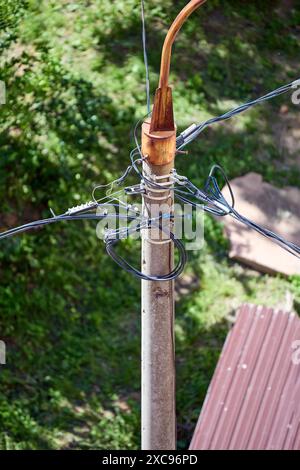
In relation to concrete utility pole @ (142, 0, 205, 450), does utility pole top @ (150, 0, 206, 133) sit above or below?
above

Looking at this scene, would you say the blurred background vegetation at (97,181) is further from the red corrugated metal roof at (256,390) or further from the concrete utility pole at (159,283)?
the concrete utility pole at (159,283)

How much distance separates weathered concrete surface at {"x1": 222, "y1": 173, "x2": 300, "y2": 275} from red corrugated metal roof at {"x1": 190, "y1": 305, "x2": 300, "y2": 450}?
1714 millimetres

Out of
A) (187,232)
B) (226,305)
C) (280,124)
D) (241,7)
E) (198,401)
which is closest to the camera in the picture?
(198,401)

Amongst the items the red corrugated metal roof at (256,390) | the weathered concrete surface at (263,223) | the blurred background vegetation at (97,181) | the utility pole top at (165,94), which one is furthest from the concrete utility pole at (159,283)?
the weathered concrete surface at (263,223)

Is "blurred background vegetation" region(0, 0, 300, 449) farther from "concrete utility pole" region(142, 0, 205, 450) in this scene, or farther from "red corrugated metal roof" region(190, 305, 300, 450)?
"concrete utility pole" region(142, 0, 205, 450)

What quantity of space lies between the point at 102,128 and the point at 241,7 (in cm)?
321

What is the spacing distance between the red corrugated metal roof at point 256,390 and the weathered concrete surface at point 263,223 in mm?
1714

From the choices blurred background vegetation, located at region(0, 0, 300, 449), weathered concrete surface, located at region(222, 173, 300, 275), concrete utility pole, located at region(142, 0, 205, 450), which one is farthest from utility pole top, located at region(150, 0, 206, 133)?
weathered concrete surface, located at region(222, 173, 300, 275)

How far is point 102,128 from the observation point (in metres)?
9.39

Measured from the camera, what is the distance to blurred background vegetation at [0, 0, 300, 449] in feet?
26.6

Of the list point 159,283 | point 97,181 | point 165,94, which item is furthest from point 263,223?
point 165,94

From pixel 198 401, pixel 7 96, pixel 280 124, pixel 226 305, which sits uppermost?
pixel 7 96
